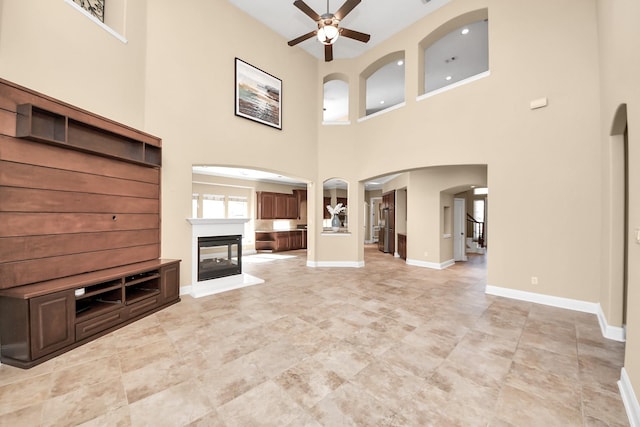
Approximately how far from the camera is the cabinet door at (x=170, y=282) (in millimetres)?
3744

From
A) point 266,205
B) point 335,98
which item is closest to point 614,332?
point 335,98

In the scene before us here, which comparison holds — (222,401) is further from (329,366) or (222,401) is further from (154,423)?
(329,366)

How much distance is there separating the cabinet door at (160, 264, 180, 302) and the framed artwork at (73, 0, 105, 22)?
367 centimetres

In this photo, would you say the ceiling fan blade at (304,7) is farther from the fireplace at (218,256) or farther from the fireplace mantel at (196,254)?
the fireplace at (218,256)

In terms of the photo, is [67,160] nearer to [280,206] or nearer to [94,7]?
[94,7]

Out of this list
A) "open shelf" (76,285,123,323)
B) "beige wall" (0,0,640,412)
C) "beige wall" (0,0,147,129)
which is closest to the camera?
"beige wall" (0,0,147,129)

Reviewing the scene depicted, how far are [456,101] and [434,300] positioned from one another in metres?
3.75

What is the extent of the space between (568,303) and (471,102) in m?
3.65

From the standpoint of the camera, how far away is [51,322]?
243 cm

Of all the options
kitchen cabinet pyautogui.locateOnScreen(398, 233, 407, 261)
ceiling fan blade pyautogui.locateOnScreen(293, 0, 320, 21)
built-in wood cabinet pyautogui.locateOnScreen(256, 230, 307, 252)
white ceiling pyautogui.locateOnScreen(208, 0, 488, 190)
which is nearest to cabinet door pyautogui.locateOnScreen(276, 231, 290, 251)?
built-in wood cabinet pyautogui.locateOnScreen(256, 230, 307, 252)

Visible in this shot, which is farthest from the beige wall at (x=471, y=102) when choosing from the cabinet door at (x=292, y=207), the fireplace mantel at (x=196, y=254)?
the cabinet door at (x=292, y=207)

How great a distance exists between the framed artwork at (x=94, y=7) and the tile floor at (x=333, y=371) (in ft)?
13.9

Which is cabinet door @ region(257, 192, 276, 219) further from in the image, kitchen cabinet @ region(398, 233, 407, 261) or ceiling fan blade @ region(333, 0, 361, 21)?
ceiling fan blade @ region(333, 0, 361, 21)

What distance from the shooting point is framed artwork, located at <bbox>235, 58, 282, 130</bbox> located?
5.26 metres
